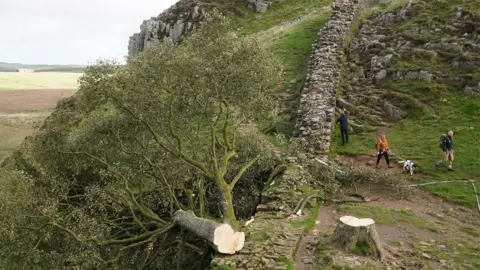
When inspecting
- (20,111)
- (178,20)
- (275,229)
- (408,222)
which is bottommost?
(20,111)

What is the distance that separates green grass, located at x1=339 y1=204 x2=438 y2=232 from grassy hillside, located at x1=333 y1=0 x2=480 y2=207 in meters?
3.25

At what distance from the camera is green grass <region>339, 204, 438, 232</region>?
1587 cm

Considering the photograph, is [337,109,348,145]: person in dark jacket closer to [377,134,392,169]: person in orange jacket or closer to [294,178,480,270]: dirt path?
[377,134,392,169]: person in orange jacket

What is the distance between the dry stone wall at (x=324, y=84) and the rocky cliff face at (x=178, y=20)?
24.0 meters

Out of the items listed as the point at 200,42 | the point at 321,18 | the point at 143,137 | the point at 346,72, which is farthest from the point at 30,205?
the point at 321,18

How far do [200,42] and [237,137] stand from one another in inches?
257

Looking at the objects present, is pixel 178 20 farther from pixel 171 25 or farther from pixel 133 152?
pixel 133 152

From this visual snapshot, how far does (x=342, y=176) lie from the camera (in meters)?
20.9

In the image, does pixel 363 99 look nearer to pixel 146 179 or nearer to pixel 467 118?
pixel 467 118

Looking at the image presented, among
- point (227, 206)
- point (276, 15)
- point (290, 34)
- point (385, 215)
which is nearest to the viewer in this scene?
point (227, 206)

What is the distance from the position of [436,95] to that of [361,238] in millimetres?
21001

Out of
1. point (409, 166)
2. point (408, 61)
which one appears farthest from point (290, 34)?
point (409, 166)

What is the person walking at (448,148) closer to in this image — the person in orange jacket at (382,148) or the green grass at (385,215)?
the person in orange jacket at (382,148)

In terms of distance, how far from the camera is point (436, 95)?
29.4 m
